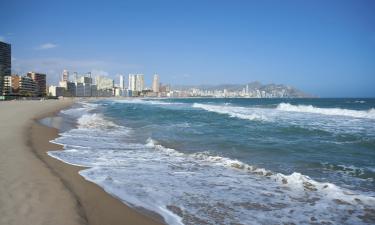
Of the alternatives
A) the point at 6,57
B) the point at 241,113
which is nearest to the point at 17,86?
the point at 6,57

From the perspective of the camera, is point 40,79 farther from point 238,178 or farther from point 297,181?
point 297,181

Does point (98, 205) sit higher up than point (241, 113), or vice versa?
point (98, 205)

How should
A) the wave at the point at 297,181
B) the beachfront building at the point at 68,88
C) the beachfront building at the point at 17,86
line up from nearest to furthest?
the wave at the point at 297,181 < the beachfront building at the point at 17,86 < the beachfront building at the point at 68,88

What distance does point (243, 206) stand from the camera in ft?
18.3

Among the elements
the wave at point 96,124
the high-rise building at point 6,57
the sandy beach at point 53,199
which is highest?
the high-rise building at point 6,57

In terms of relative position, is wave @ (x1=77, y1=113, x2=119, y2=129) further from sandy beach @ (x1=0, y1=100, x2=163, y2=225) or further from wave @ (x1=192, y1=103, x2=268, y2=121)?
wave @ (x1=192, y1=103, x2=268, y2=121)

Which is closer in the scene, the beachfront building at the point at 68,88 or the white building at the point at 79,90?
the beachfront building at the point at 68,88

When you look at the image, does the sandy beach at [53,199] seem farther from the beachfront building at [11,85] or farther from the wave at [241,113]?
the beachfront building at [11,85]

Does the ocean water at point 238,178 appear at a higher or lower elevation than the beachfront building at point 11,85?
lower

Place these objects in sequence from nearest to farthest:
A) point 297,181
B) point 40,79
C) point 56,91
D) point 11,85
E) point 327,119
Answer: point 297,181
point 327,119
point 11,85
point 56,91
point 40,79

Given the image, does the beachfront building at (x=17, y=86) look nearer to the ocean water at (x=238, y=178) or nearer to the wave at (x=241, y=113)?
the wave at (x=241, y=113)

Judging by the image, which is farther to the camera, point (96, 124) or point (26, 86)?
point (26, 86)

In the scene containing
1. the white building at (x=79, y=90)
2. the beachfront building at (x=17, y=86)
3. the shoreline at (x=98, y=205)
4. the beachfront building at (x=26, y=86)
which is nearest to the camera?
the shoreline at (x=98, y=205)

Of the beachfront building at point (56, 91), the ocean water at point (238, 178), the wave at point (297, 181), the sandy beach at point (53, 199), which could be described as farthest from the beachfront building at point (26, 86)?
the sandy beach at point (53, 199)
